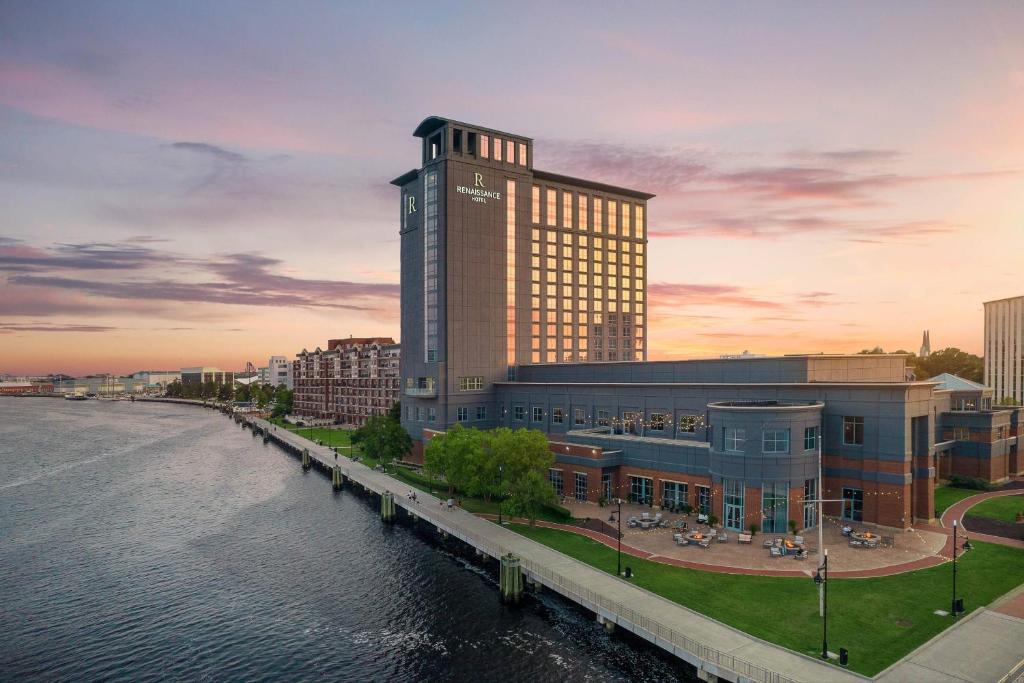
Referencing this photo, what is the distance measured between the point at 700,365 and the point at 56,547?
78.9 metres

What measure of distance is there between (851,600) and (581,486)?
120ft

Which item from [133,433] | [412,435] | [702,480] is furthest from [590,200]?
[133,433]

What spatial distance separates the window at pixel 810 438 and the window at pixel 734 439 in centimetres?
633

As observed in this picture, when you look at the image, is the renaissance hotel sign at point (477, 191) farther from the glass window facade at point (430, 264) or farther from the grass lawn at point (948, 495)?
the grass lawn at point (948, 495)

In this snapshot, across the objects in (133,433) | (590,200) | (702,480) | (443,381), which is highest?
(590,200)

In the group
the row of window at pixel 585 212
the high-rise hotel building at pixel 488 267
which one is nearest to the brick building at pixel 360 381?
the high-rise hotel building at pixel 488 267

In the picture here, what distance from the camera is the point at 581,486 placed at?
7519 centimetres

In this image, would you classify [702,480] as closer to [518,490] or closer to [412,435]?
[518,490]

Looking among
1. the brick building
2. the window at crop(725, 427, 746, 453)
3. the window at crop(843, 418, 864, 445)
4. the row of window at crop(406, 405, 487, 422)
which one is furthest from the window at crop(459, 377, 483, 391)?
the brick building

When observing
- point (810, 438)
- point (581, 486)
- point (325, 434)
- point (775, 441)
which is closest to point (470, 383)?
point (581, 486)

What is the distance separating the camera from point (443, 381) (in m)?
99.8

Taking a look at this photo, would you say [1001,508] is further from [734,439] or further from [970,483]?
[734,439]

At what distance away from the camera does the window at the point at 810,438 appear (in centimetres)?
5996

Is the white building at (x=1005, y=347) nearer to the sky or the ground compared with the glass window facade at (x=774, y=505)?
nearer to the sky
